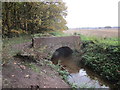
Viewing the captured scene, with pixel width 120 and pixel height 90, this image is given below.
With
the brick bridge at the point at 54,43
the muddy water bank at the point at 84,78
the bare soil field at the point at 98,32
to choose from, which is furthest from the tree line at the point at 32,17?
the muddy water bank at the point at 84,78

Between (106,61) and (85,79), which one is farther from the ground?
(106,61)

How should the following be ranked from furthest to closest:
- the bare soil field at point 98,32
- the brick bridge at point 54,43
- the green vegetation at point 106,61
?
1. the bare soil field at point 98,32
2. the brick bridge at point 54,43
3. the green vegetation at point 106,61

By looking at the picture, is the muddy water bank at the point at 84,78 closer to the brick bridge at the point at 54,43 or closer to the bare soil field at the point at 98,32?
the brick bridge at the point at 54,43

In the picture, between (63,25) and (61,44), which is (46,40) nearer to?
(61,44)

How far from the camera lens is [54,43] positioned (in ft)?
24.1

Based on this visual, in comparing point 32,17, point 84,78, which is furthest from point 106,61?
point 32,17

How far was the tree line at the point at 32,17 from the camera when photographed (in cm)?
787

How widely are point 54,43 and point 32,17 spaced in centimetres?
299

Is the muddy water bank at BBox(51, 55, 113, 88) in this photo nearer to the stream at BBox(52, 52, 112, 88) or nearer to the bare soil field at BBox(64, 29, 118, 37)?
the stream at BBox(52, 52, 112, 88)

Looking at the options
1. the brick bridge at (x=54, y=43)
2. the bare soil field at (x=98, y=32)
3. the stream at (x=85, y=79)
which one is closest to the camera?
the stream at (x=85, y=79)

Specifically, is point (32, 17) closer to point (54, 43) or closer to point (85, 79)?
point (54, 43)

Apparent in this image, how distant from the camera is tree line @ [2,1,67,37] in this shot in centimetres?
787

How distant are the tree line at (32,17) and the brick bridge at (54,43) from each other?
183 cm

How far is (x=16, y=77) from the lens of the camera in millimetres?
3205
